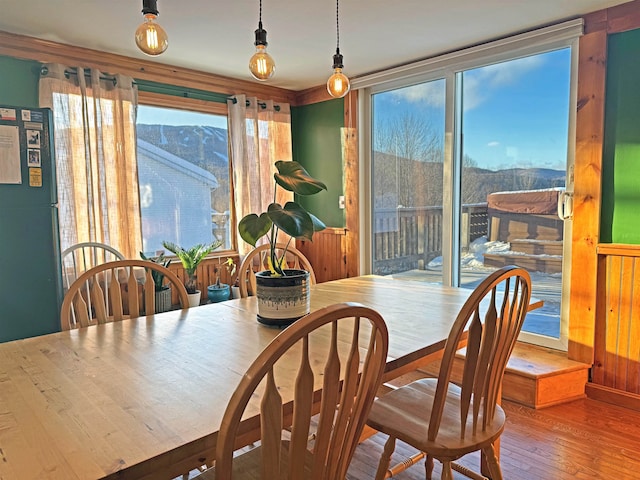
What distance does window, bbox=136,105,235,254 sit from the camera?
371 cm

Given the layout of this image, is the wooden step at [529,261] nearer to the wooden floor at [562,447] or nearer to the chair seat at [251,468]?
the wooden floor at [562,447]

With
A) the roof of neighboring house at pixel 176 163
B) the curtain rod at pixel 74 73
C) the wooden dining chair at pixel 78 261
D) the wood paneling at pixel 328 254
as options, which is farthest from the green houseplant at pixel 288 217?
the wood paneling at pixel 328 254

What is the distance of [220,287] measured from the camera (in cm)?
383

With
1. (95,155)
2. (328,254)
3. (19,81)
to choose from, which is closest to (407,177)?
(328,254)

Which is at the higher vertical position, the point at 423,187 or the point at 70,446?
the point at 423,187

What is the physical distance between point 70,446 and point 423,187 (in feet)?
10.7

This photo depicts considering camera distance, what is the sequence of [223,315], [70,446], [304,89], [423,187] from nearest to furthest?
[70,446], [223,315], [423,187], [304,89]

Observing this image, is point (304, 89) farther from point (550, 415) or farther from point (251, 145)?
point (550, 415)

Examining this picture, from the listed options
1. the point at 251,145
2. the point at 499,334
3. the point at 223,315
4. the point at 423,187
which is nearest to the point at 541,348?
the point at 423,187

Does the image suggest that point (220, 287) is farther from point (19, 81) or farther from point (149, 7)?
point (149, 7)

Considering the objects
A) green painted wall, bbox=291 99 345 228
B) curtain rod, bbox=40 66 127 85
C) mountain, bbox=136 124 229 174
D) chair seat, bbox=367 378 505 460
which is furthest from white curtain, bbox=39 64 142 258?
chair seat, bbox=367 378 505 460

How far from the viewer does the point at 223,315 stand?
1.84 metres

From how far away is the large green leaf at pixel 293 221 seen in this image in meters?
1.43

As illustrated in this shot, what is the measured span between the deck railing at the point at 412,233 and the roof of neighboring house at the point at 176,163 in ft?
5.05
